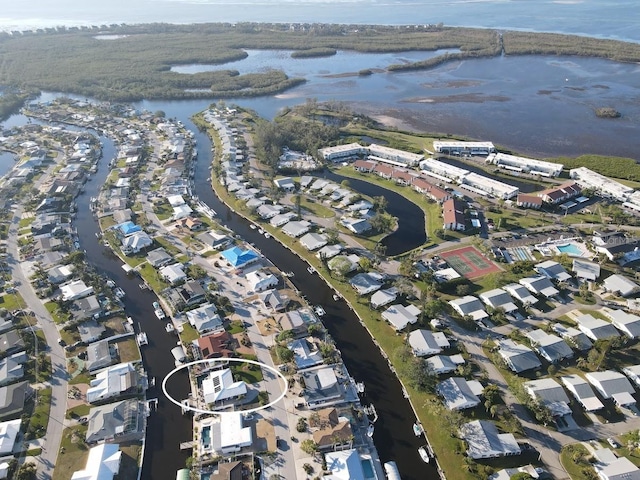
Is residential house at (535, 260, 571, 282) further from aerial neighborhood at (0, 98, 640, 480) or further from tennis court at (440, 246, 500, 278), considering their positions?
tennis court at (440, 246, 500, 278)

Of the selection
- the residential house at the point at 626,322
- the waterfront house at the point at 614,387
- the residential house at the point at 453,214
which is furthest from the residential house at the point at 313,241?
the residential house at the point at 626,322

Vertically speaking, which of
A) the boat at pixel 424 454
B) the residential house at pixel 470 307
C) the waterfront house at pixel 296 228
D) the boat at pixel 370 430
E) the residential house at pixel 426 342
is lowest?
the boat at pixel 424 454

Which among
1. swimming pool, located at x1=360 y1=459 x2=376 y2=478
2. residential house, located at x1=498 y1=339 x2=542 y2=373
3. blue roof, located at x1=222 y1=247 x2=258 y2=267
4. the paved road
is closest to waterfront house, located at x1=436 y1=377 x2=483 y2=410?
residential house, located at x1=498 y1=339 x2=542 y2=373

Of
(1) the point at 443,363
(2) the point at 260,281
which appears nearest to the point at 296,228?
(2) the point at 260,281

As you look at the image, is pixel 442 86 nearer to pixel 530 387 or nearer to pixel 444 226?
pixel 444 226

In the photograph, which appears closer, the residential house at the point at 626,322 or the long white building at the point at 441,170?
the residential house at the point at 626,322

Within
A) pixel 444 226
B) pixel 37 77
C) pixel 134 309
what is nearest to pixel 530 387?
pixel 444 226

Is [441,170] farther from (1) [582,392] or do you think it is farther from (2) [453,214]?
(1) [582,392]

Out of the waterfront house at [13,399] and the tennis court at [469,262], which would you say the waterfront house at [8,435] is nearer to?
the waterfront house at [13,399]
